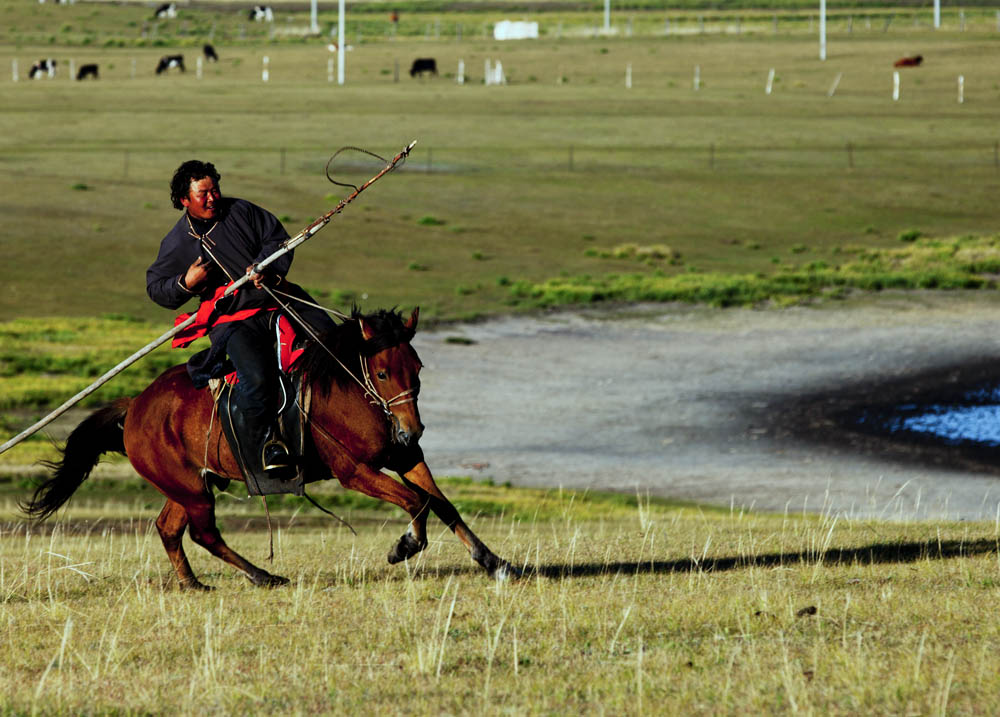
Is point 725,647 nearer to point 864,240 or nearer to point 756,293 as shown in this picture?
point 756,293

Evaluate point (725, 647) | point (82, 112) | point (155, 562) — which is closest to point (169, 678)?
point (725, 647)

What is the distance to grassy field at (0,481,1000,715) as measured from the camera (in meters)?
6.66

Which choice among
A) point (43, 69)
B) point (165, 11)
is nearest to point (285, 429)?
point (43, 69)

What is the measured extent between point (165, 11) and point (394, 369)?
164210 mm

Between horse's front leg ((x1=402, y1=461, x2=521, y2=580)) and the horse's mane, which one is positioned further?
horse's front leg ((x1=402, y1=461, x2=521, y2=580))

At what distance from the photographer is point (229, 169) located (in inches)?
2270

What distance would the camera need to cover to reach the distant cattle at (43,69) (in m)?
98.9

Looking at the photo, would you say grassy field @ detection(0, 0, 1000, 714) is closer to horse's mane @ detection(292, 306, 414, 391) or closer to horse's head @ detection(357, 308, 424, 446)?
horse's head @ detection(357, 308, 424, 446)

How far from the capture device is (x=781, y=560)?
1060 centimetres

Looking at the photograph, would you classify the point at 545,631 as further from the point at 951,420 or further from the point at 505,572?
the point at 951,420

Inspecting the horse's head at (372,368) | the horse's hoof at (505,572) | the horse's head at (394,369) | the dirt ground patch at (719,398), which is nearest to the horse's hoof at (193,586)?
the horse's head at (372,368)

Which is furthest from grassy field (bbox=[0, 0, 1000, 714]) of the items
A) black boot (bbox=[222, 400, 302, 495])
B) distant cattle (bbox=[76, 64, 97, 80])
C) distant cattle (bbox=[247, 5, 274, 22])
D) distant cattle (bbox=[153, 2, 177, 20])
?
distant cattle (bbox=[153, 2, 177, 20])

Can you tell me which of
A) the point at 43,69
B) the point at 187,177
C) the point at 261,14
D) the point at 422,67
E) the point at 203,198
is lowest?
the point at 203,198

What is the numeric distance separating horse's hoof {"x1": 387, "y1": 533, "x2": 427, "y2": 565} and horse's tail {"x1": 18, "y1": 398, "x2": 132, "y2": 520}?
2.50 m
